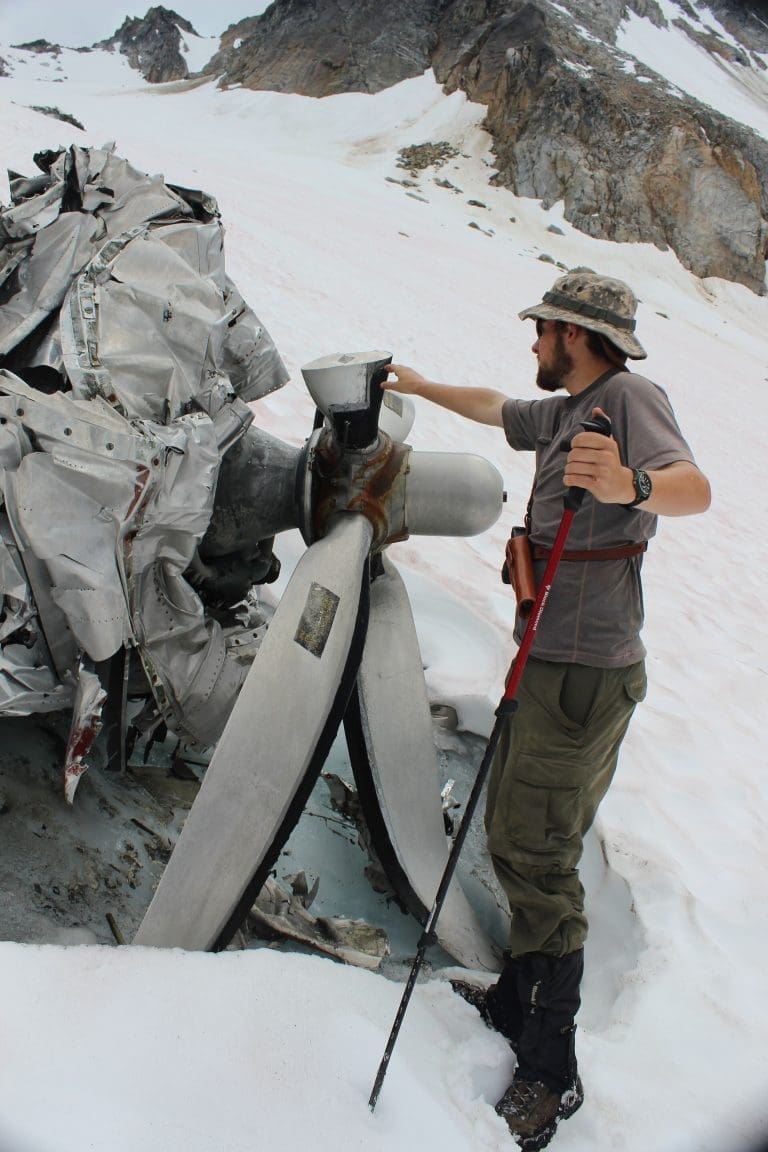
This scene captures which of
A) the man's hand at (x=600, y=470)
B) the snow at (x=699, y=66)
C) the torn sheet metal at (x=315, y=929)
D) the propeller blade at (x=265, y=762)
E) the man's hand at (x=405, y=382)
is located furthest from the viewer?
the snow at (x=699, y=66)

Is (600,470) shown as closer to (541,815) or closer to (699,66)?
(541,815)

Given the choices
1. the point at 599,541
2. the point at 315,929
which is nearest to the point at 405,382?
the point at 599,541

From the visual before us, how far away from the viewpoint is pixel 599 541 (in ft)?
7.32

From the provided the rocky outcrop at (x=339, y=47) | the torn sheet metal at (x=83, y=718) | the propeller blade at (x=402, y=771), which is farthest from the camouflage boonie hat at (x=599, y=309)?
the rocky outcrop at (x=339, y=47)

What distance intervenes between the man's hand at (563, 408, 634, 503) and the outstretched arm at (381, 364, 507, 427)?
919mm

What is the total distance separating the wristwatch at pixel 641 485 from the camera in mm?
1883

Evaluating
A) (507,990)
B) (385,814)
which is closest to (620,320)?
(385,814)

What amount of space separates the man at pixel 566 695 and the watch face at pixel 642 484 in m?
0.23

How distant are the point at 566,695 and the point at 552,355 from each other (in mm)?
933

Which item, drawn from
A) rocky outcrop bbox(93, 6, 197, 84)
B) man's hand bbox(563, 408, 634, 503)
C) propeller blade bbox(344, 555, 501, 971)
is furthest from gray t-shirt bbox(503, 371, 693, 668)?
rocky outcrop bbox(93, 6, 197, 84)

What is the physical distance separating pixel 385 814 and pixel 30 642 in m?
1.25

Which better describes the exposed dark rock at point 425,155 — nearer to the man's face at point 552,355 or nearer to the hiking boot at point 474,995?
the man's face at point 552,355

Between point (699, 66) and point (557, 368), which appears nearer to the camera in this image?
point (557, 368)

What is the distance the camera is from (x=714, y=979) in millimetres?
2719
